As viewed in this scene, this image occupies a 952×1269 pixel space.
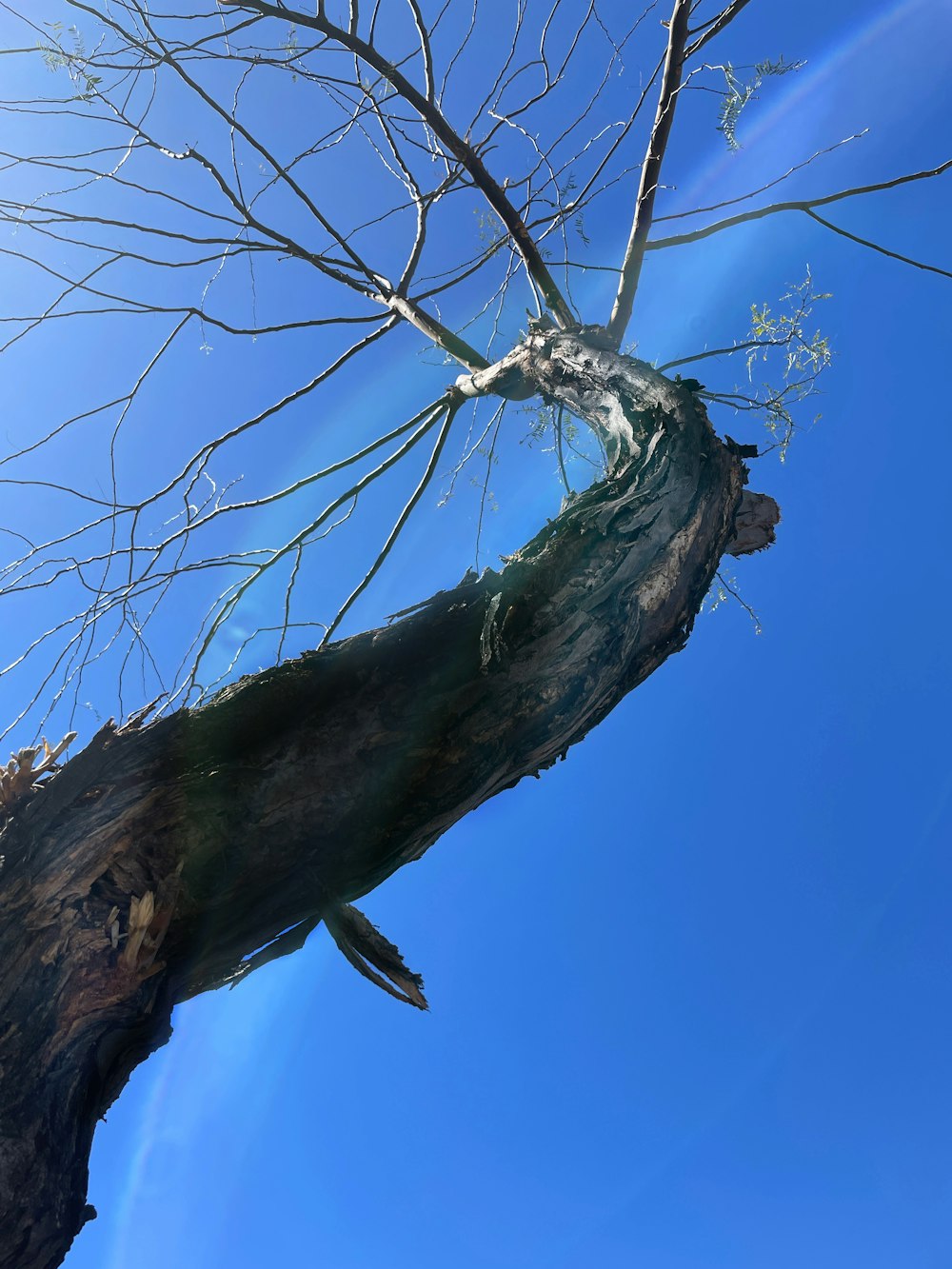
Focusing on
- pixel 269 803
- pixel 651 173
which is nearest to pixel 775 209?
pixel 651 173

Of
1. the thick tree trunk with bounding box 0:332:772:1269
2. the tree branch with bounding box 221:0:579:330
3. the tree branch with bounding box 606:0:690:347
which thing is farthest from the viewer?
the tree branch with bounding box 606:0:690:347

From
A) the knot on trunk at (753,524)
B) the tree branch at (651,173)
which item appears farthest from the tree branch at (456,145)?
the knot on trunk at (753,524)

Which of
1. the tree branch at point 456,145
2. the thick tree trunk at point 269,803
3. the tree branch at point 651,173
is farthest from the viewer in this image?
the tree branch at point 651,173

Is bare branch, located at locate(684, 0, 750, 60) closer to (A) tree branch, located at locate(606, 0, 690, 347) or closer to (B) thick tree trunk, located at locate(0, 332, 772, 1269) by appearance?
(A) tree branch, located at locate(606, 0, 690, 347)

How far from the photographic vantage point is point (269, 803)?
152cm

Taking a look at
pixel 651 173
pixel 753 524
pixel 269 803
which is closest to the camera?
pixel 269 803

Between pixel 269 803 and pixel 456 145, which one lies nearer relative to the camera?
pixel 269 803

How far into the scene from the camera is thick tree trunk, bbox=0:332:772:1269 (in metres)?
1.28

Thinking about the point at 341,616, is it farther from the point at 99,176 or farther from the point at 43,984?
the point at 43,984

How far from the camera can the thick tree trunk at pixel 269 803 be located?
50.3 inches

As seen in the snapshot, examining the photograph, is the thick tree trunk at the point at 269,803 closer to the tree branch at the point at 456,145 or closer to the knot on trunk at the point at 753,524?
the knot on trunk at the point at 753,524

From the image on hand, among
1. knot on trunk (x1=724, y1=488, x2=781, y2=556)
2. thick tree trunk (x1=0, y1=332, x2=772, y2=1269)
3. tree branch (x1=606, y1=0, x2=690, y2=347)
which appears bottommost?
thick tree trunk (x1=0, y1=332, x2=772, y2=1269)

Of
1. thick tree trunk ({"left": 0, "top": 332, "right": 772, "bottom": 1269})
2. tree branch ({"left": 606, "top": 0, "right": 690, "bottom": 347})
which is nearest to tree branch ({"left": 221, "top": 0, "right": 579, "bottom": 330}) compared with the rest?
tree branch ({"left": 606, "top": 0, "right": 690, "bottom": 347})

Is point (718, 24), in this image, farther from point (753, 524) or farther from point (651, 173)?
point (753, 524)
